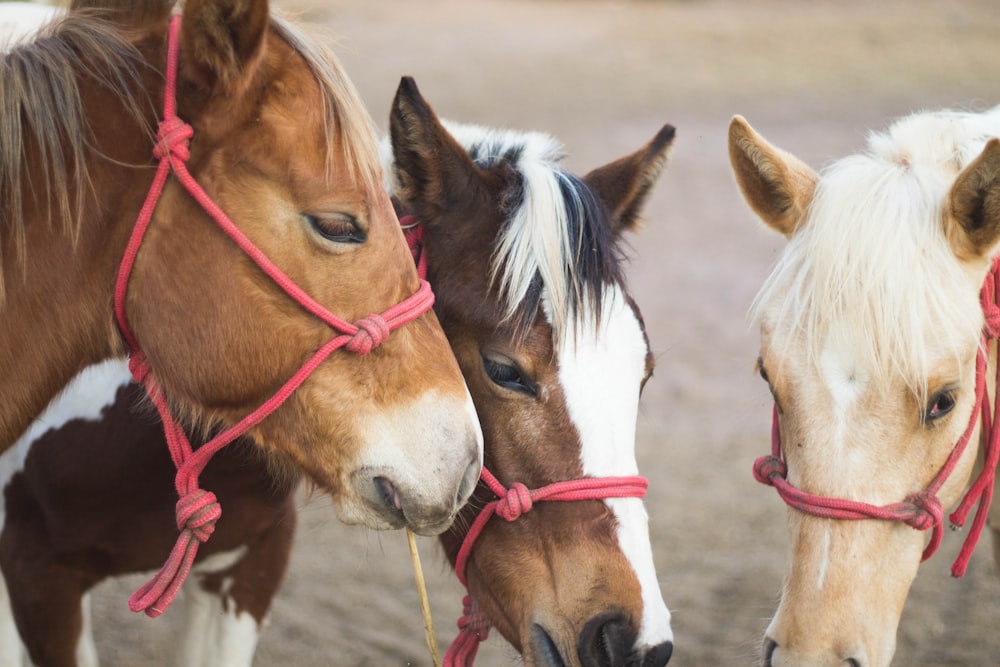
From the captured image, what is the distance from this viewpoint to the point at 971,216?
2348 millimetres

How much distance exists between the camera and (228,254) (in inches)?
76.5

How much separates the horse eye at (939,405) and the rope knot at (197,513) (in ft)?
5.23

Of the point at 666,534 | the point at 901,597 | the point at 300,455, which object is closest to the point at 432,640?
the point at 300,455

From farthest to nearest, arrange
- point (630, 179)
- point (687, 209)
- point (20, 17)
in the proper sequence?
1. point (687, 209)
2. point (20, 17)
3. point (630, 179)

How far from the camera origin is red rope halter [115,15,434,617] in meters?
1.92

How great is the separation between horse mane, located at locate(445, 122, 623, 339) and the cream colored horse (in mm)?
459

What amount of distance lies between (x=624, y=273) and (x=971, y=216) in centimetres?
82

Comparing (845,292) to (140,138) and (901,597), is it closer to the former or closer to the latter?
(901,597)

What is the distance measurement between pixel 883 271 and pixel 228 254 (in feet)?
4.76

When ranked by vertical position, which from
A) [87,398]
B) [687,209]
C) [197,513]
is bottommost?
[687,209]

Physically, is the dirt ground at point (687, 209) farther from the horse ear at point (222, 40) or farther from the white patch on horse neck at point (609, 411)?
the white patch on horse neck at point (609, 411)

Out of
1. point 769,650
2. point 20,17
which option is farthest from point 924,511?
point 20,17

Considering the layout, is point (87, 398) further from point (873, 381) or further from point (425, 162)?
point (873, 381)

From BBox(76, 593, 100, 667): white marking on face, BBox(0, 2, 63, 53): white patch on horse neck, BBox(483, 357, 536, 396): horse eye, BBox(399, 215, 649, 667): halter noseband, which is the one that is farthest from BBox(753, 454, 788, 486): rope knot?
BBox(0, 2, 63, 53): white patch on horse neck
